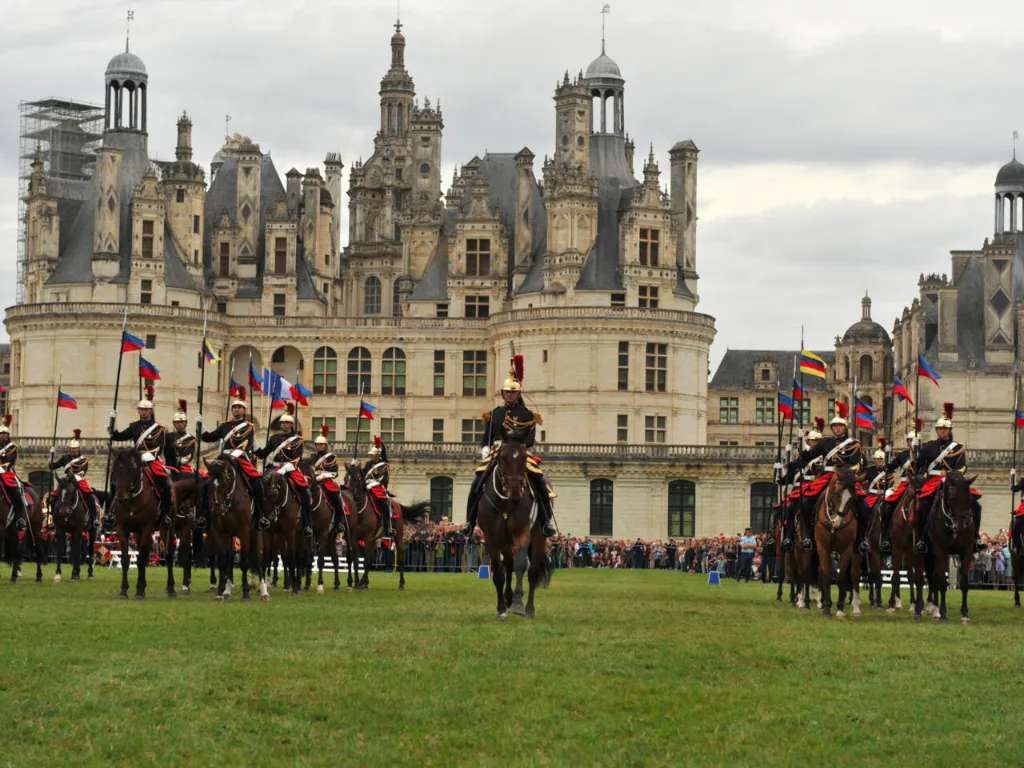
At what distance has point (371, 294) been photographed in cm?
12600

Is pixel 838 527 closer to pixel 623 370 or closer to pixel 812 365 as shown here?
pixel 812 365

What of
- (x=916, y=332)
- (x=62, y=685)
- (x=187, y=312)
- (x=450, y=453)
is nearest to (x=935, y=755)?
(x=62, y=685)

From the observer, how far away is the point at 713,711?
18750 millimetres

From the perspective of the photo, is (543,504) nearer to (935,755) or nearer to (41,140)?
(935,755)

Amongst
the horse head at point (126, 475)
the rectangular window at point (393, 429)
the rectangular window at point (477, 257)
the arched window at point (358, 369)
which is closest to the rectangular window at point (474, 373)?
the rectangular window at point (393, 429)

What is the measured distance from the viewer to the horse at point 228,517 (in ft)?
114

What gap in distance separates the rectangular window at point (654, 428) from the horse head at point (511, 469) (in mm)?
76734

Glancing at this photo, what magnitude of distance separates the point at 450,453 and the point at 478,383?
30.5ft

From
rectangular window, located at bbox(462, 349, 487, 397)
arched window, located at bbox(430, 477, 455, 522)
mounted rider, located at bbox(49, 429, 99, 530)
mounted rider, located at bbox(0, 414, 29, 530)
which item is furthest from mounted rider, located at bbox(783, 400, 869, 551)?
rectangular window, located at bbox(462, 349, 487, 397)

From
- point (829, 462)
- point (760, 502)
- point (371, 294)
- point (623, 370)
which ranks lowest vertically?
point (829, 462)

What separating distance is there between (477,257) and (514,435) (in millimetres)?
83856

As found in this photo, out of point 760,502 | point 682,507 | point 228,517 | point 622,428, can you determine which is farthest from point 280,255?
point 228,517

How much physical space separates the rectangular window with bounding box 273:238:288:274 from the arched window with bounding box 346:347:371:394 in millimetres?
6428

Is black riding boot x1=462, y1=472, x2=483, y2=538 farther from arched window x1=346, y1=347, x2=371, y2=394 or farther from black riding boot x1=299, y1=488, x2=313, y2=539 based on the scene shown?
arched window x1=346, y1=347, x2=371, y2=394
